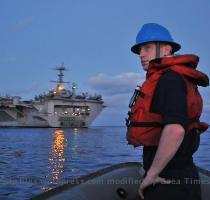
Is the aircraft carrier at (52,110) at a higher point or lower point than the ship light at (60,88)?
lower

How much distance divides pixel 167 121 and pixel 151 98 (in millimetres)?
220

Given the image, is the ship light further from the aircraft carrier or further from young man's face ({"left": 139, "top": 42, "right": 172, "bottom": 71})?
young man's face ({"left": 139, "top": 42, "right": 172, "bottom": 71})

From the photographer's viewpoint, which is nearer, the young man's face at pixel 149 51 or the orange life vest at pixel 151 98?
the orange life vest at pixel 151 98

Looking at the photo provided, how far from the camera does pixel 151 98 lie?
274 cm

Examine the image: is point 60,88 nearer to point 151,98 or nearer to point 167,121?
point 151,98

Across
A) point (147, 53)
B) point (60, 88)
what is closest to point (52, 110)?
point (60, 88)

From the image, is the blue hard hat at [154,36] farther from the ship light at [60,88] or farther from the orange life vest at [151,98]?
the ship light at [60,88]

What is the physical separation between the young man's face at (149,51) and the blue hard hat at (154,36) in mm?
32

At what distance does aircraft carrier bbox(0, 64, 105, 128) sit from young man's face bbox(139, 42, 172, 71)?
89.3m

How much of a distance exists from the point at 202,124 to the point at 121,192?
192cm

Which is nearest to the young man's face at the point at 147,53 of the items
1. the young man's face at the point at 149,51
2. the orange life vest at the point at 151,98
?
the young man's face at the point at 149,51

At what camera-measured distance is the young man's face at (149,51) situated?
291 cm

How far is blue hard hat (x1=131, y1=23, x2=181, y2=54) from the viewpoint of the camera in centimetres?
291

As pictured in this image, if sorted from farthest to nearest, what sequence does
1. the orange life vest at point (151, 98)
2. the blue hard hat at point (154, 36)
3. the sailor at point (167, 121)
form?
the blue hard hat at point (154, 36) → the orange life vest at point (151, 98) → the sailor at point (167, 121)
